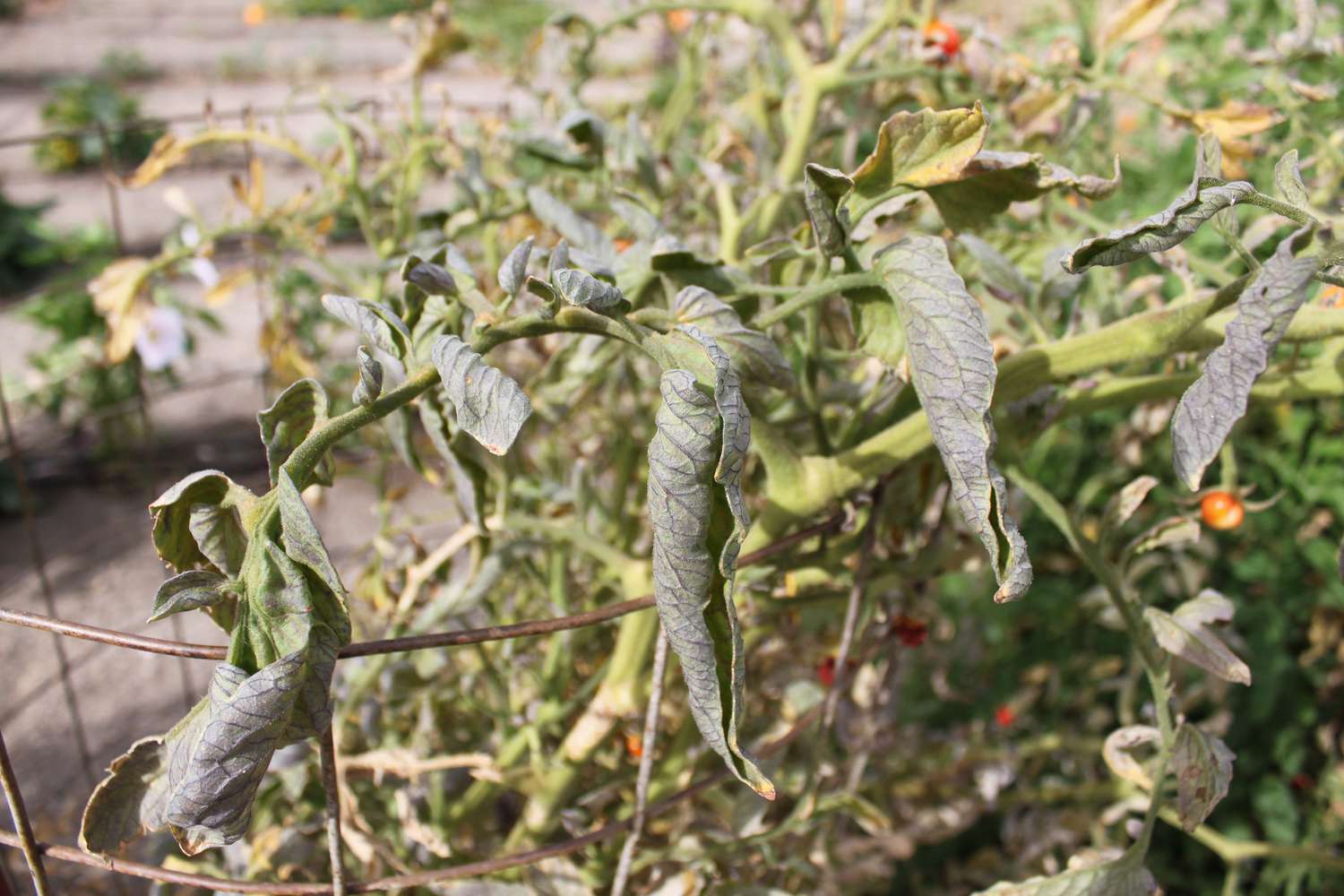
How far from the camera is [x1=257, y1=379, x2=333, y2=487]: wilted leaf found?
0.50 metres

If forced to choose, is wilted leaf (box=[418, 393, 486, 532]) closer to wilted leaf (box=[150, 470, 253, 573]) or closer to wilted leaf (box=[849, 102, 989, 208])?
wilted leaf (box=[150, 470, 253, 573])

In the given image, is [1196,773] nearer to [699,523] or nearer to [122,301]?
[699,523]

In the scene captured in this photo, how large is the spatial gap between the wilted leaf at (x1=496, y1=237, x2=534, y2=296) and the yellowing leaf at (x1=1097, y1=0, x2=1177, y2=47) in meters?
0.54

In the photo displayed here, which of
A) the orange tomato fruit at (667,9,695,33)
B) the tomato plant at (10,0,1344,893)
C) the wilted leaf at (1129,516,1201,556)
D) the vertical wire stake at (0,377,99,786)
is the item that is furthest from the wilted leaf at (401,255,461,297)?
the orange tomato fruit at (667,9,695,33)

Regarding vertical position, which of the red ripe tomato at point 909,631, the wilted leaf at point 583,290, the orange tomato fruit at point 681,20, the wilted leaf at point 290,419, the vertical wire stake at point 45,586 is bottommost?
the vertical wire stake at point 45,586

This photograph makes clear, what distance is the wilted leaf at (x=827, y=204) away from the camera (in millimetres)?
496

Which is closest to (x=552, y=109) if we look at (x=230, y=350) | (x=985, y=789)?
(x=985, y=789)

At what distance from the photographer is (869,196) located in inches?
22.3

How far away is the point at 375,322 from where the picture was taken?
0.50m

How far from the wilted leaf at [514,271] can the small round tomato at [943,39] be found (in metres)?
0.50

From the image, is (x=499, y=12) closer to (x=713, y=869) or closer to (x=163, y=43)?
(x=163, y=43)

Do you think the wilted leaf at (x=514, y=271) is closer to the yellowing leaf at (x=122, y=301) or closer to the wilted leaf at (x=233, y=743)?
the wilted leaf at (x=233, y=743)

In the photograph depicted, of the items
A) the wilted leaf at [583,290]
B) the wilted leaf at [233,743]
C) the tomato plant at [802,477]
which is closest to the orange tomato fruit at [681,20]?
the tomato plant at [802,477]

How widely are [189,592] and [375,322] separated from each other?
14 centimetres
